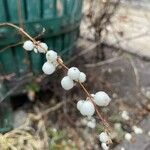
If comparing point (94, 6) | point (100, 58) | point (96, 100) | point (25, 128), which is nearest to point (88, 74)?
point (100, 58)

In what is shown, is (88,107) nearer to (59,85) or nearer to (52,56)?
(52,56)

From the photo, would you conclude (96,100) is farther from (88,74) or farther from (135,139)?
(88,74)

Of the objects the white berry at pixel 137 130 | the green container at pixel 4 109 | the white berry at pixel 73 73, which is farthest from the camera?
the white berry at pixel 137 130

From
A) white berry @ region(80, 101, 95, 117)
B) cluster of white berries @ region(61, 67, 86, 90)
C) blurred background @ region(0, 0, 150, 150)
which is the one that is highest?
cluster of white berries @ region(61, 67, 86, 90)

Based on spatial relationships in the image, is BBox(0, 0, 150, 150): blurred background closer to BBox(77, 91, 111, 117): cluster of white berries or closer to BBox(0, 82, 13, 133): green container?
BBox(0, 82, 13, 133): green container

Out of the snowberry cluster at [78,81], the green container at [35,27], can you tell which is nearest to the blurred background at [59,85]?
the green container at [35,27]

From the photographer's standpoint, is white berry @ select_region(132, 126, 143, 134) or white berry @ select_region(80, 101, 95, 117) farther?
white berry @ select_region(132, 126, 143, 134)

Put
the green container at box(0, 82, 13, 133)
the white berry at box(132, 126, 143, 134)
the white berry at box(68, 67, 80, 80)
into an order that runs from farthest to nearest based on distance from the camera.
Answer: the white berry at box(132, 126, 143, 134), the green container at box(0, 82, 13, 133), the white berry at box(68, 67, 80, 80)

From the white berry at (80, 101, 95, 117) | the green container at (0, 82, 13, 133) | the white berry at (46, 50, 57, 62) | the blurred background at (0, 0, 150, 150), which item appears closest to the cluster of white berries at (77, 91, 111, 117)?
the white berry at (80, 101, 95, 117)

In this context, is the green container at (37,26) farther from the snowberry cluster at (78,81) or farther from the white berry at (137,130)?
the snowberry cluster at (78,81)
